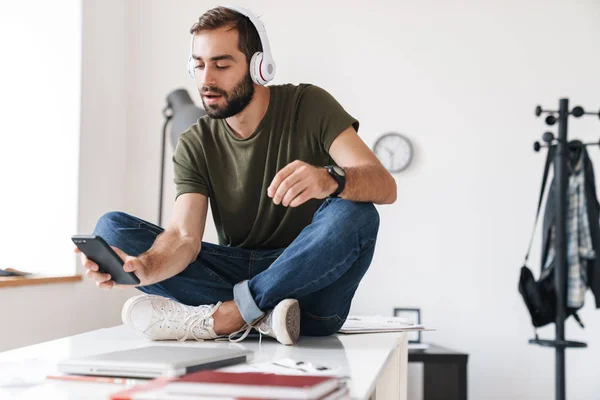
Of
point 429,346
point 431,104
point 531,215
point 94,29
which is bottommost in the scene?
point 429,346

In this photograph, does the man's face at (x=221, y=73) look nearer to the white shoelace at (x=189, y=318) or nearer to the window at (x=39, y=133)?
the white shoelace at (x=189, y=318)

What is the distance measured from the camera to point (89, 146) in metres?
3.40

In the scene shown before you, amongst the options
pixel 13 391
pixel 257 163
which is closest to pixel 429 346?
pixel 257 163

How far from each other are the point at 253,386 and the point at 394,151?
293 cm

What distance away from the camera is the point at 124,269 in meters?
1.51

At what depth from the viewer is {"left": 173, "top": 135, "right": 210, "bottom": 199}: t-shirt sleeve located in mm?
1913

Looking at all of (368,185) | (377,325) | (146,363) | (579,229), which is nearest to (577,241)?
(579,229)

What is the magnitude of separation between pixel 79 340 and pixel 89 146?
188 cm

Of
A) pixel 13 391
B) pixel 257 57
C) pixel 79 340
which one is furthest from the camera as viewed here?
pixel 257 57

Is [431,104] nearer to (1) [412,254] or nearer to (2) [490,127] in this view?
(2) [490,127]

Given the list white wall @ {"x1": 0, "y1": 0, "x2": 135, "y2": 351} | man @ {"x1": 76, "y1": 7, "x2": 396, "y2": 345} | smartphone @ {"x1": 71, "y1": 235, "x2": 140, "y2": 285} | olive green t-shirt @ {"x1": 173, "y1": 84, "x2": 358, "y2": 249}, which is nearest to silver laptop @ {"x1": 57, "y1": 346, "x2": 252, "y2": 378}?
smartphone @ {"x1": 71, "y1": 235, "x2": 140, "y2": 285}

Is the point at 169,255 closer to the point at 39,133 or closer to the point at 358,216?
the point at 358,216

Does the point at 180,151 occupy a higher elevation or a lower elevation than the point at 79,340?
higher

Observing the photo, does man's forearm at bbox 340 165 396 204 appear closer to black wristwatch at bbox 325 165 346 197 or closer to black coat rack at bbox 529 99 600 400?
black wristwatch at bbox 325 165 346 197
